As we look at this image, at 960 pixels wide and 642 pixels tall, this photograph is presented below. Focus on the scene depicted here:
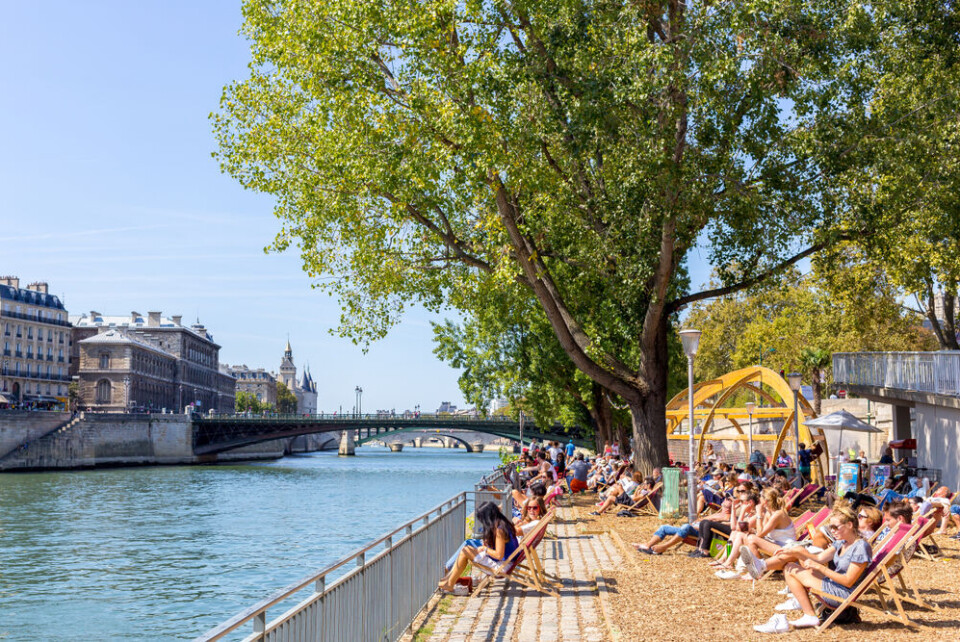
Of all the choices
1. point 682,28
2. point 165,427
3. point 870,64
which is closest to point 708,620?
point 682,28

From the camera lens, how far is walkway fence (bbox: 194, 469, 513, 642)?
5.11 metres

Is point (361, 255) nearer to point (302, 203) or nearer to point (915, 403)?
point (302, 203)

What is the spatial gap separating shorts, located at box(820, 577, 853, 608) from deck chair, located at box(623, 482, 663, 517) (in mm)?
10748

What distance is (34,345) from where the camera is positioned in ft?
371

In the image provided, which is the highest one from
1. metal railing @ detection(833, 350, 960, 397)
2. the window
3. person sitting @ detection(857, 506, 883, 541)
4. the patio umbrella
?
the window

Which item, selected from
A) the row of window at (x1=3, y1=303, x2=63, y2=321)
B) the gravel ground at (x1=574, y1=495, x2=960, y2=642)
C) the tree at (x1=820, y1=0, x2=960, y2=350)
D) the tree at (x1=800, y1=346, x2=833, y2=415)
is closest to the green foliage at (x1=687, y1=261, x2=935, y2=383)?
the tree at (x1=800, y1=346, x2=833, y2=415)

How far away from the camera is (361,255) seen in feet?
69.5

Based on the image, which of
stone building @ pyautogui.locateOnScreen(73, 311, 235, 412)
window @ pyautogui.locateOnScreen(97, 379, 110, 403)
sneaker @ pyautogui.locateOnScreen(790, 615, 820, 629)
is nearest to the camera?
sneaker @ pyautogui.locateOnScreen(790, 615, 820, 629)

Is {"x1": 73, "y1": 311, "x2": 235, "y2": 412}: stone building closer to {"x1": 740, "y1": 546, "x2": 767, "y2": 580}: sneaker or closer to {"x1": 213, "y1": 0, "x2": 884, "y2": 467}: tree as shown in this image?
{"x1": 213, "y1": 0, "x2": 884, "y2": 467}: tree

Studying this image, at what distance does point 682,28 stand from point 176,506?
36353 mm

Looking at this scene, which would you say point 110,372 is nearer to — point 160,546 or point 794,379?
point 160,546

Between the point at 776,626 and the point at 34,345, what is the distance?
118792 mm

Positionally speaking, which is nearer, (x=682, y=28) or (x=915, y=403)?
(x=682, y=28)

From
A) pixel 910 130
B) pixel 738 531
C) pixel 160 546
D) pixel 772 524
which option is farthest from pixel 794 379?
pixel 160 546
